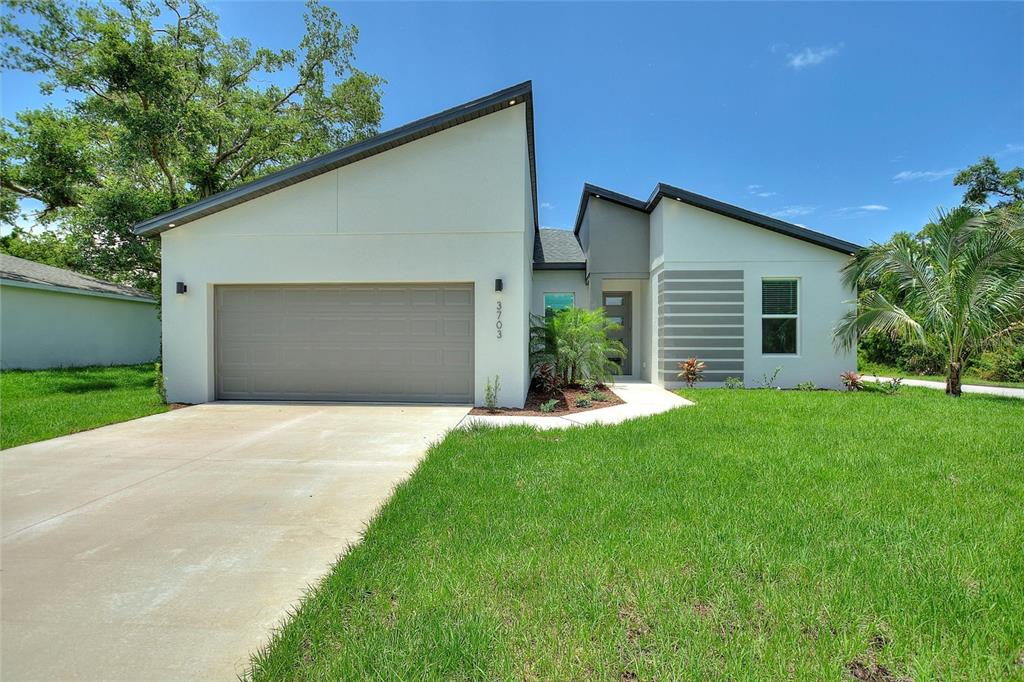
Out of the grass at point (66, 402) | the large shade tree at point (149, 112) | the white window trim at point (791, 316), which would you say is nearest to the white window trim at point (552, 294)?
the white window trim at point (791, 316)

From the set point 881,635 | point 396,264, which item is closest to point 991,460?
point 881,635

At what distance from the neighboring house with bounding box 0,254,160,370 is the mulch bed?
14255 millimetres

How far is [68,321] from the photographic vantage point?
48.3ft

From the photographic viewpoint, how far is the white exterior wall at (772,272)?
1021 centimetres

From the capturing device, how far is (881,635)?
1.95 meters

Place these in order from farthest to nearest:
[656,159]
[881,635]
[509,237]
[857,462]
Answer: [656,159], [509,237], [857,462], [881,635]

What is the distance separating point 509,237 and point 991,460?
6857 mm

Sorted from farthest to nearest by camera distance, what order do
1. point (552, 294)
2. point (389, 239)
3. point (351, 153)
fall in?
1. point (552, 294)
2. point (389, 239)
3. point (351, 153)

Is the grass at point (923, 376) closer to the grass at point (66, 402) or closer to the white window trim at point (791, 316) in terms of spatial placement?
the white window trim at point (791, 316)

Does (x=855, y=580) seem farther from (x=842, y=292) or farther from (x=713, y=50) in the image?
(x=713, y=50)

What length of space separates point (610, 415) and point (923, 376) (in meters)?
13.4

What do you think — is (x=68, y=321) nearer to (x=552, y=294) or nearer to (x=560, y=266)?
(x=552, y=294)

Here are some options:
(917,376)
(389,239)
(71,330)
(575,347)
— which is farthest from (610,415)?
(71,330)

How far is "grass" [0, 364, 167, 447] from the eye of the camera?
20.4ft
